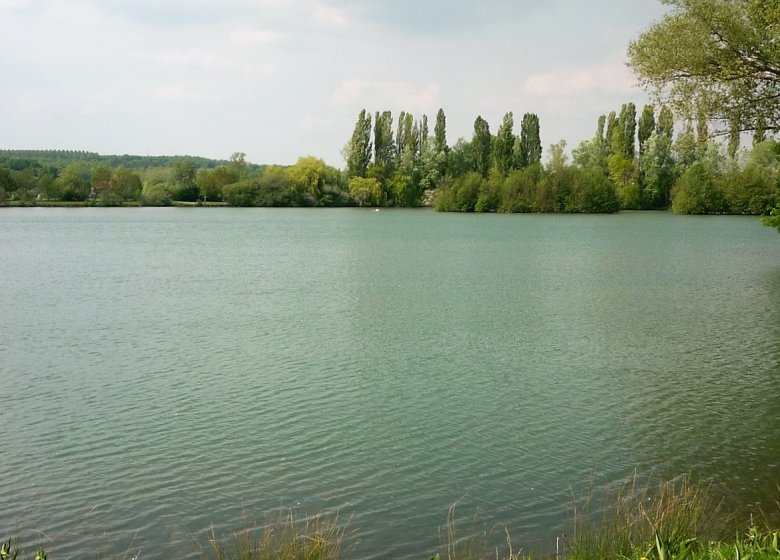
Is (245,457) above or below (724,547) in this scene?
below

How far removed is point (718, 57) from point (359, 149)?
95198mm

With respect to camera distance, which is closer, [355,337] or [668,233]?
[355,337]

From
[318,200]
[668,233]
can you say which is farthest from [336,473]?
[318,200]

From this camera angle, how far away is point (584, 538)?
7059mm

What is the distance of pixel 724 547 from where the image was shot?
20.2 ft

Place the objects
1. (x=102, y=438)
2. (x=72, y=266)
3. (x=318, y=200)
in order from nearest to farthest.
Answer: (x=102, y=438) → (x=72, y=266) → (x=318, y=200)

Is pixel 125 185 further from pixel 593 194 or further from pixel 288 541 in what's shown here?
pixel 288 541

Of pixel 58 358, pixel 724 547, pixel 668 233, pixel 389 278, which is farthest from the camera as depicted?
pixel 668 233

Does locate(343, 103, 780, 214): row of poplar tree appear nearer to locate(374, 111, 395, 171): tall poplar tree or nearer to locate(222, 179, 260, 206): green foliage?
locate(374, 111, 395, 171): tall poplar tree

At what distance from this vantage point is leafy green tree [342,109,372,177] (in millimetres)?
110500

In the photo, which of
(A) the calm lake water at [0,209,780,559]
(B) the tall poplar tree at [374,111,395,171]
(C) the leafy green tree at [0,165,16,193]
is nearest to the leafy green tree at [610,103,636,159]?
(B) the tall poplar tree at [374,111,395,171]

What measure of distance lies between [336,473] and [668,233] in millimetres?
53921

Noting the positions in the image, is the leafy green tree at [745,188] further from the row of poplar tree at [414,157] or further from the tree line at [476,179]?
the row of poplar tree at [414,157]

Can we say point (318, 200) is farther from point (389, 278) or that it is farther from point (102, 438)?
point (102, 438)
